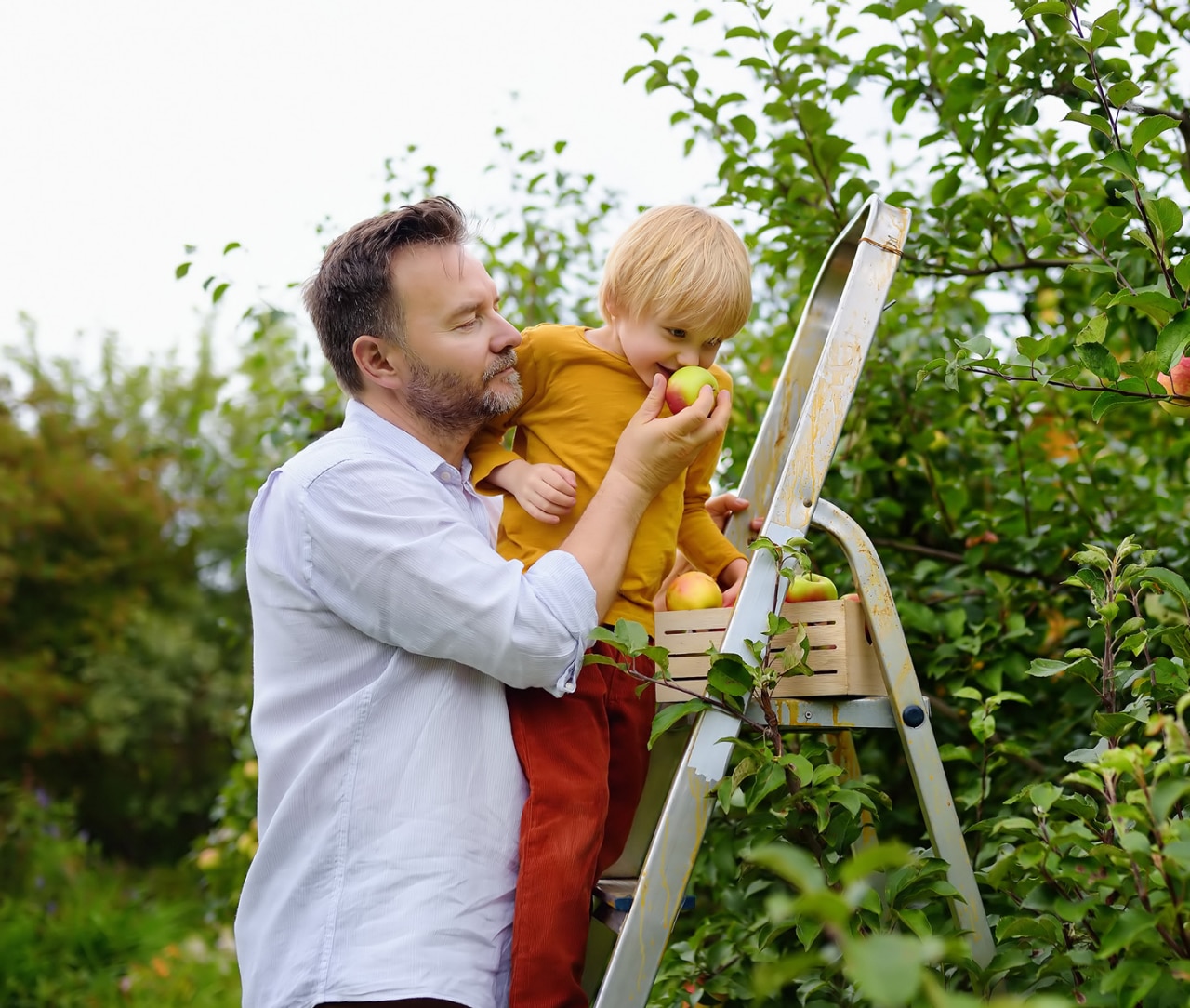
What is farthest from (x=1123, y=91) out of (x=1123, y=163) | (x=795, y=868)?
(x=795, y=868)

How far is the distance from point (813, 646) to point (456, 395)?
0.66m

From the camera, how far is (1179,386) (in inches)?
62.7

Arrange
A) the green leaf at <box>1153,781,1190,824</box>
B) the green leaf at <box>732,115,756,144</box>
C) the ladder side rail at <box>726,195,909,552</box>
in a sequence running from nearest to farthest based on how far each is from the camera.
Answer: the green leaf at <box>1153,781,1190,824</box> < the ladder side rail at <box>726,195,909,552</box> < the green leaf at <box>732,115,756,144</box>

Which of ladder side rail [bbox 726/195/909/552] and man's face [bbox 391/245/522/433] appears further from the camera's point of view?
ladder side rail [bbox 726/195/909/552]

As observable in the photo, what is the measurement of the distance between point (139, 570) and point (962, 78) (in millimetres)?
10065

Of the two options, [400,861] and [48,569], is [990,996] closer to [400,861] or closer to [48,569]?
[400,861]

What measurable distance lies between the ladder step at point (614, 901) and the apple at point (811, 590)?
0.46 meters

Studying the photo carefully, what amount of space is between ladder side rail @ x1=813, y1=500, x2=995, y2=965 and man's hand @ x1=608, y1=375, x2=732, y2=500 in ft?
0.97

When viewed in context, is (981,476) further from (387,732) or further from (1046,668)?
(387,732)

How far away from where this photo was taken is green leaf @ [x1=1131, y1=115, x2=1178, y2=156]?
1.54 metres

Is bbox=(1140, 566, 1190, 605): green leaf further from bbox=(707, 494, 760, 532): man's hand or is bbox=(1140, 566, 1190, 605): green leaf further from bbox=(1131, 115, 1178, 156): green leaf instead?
bbox=(707, 494, 760, 532): man's hand

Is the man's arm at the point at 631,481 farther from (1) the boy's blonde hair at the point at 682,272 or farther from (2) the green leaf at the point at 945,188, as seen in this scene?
(2) the green leaf at the point at 945,188

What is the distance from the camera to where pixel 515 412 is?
76.6 inches

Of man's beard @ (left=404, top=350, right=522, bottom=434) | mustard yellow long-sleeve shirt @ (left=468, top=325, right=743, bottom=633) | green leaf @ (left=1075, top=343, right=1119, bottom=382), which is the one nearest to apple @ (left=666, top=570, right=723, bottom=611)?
mustard yellow long-sleeve shirt @ (left=468, top=325, right=743, bottom=633)
